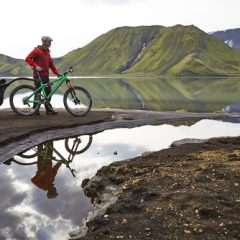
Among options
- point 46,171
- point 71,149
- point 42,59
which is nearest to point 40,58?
point 42,59

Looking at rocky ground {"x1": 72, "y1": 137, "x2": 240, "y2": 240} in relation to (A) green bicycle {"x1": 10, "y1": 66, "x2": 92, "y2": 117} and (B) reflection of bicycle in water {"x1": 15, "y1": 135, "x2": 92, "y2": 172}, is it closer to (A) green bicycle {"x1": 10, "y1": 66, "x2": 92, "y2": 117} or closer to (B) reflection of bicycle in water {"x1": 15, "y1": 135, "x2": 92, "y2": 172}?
(B) reflection of bicycle in water {"x1": 15, "y1": 135, "x2": 92, "y2": 172}

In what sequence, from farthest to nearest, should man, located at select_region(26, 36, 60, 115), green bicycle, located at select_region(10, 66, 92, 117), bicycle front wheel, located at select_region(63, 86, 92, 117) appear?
bicycle front wheel, located at select_region(63, 86, 92, 117)
man, located at select_region(26, 36, 60, 115)
green bicycle, located at select_region(10, 66, 92, 117)

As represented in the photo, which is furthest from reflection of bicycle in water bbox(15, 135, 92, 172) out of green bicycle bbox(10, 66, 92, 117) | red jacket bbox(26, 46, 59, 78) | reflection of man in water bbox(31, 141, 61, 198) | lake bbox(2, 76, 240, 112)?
lake bbox(2, 76, 240, 112)

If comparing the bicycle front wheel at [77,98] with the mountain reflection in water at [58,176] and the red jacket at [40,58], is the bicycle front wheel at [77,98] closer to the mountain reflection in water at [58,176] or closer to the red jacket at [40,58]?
the red jacket at [40,58]

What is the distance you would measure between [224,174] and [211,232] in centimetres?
386

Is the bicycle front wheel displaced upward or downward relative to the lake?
upward

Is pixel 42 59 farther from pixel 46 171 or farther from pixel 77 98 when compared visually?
pixel 46 171

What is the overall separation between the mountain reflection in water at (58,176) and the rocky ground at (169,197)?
591mm

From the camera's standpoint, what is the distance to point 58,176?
41.4ft

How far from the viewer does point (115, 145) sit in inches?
719

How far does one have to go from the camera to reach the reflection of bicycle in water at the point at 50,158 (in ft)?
38.9

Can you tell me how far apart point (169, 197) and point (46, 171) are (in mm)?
5004

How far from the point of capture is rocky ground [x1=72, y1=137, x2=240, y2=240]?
7.76 meters

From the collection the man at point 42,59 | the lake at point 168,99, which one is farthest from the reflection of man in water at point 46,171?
the lake at point 168,99
